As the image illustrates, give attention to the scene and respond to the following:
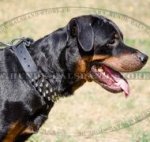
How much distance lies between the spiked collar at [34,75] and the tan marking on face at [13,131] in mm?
319

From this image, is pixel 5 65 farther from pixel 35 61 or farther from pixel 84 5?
pixel 84 5

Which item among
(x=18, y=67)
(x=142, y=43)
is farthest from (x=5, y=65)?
(x=142, y=43)

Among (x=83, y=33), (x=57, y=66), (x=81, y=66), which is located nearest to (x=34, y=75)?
(x=57, y=66)

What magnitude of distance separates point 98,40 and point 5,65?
83cm

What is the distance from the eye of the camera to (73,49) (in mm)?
4344

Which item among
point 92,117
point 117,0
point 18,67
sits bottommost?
point 117,0

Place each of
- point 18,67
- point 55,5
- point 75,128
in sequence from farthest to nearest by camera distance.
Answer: point 55,5
point 75,128
point 18,67

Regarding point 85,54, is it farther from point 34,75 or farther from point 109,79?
point 34,75

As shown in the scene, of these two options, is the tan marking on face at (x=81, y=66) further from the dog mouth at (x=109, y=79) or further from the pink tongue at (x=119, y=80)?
the pink tongue at (x=119, y=80)

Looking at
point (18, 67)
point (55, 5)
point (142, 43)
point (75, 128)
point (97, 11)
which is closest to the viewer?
point (18, 67)

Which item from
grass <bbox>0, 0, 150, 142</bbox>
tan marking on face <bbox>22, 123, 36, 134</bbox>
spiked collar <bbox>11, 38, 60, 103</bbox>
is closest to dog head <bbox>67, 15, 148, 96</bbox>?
spiked collar <bbox>11, 38, 60, 103</bbox>

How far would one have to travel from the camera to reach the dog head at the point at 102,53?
4316 mm

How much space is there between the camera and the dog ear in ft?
14.0

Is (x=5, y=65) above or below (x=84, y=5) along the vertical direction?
above
